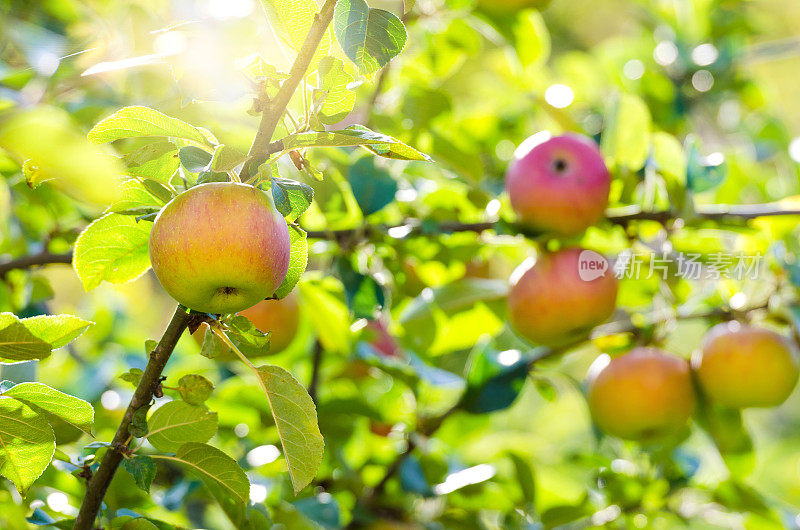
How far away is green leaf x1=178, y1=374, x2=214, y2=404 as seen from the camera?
68 centimetres

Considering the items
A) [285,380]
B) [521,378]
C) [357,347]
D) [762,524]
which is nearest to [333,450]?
[357,347]

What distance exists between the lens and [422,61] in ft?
4.67

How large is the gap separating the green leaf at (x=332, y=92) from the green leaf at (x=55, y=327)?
272mm

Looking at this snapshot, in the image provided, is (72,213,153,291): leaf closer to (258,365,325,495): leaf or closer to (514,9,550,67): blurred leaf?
(258,365,325,495): leaf

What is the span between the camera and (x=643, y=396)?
1157 mm

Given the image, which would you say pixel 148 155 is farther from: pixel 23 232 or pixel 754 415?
pixel 754 415

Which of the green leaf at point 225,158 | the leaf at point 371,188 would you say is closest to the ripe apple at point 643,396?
the leaf at point 371,188

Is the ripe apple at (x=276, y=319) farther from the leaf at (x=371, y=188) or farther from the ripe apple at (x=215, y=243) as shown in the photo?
the ripe apple at (x=215, y=243)

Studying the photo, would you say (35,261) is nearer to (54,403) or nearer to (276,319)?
(276,319)

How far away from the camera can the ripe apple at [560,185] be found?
1097 mm

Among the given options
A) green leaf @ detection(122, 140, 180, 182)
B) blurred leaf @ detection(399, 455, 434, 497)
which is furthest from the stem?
blurred leaf @ detection(399, 455, 434, 497)

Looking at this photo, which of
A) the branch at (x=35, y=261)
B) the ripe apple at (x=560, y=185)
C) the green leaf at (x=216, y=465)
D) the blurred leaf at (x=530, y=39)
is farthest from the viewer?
the blurred leaf at (x=530, y=39)

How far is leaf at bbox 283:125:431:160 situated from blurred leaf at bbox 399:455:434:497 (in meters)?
0.67

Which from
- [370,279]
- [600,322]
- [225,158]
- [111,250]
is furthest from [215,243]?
[600,322]
